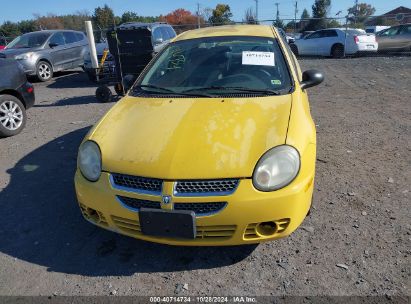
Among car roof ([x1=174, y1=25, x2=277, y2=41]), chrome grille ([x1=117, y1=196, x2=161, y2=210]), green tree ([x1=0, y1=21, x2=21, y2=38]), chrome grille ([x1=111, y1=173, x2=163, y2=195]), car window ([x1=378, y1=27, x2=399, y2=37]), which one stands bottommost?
green tree ([x1=0, y1=21, x2=21, y2=38])

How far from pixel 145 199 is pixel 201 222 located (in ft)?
1.37

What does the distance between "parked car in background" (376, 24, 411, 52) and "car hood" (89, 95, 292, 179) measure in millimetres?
15344

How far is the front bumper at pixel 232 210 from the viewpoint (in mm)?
2285

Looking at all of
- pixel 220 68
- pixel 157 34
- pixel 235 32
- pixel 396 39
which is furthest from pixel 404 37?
pixel 220 68

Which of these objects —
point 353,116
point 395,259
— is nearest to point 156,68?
point 395,259

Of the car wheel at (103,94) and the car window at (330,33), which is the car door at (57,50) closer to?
the car wheel at (103,94)

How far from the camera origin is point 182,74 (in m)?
3.65

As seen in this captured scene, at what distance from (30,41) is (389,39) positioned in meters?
14.9

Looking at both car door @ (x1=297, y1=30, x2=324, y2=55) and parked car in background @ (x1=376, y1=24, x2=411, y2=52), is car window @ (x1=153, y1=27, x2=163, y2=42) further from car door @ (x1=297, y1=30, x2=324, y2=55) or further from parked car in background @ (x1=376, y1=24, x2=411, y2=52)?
parked car in background @ (x1=376, y1=24, x2=411, y2=52)

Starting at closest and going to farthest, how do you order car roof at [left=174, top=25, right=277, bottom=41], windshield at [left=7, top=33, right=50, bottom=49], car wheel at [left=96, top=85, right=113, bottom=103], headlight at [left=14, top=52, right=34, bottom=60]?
car roof at [left=174, top=25, right=277, bottom=41] < car wheel at [left=96, top=85, right=113, bottom=103] < headlight at [left=14, top=52, right=34, bottom=60] < windshield at [left=7, top=33, right=50, bottom=49]

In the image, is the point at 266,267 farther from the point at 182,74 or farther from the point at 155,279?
the point at 182,74

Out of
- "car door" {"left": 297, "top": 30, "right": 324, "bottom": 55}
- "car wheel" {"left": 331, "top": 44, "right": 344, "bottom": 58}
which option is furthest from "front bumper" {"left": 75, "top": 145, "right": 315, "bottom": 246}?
"car door" {"left": 297, "top": 30, "right": 324, "bottom": 55}

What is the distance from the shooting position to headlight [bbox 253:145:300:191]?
2.33m

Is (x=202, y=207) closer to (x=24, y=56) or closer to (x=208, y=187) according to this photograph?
(x=208, y=187)
